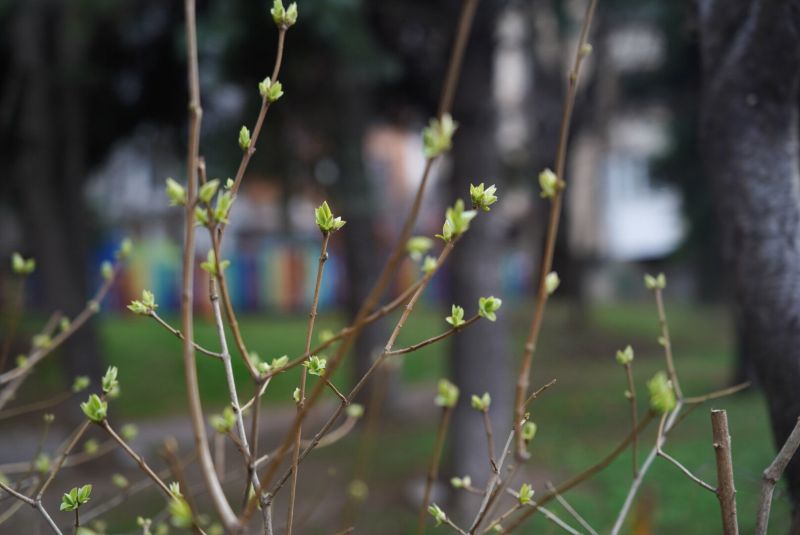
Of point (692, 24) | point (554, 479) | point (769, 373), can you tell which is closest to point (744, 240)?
point (769, 373)

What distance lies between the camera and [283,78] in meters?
7.04

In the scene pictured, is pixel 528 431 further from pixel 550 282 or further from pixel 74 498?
pixel 74 498

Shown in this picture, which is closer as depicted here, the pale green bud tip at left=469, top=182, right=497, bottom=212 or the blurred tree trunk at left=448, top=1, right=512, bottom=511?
the pale green bud tip at left=469, top=182, right=497, bottom=212

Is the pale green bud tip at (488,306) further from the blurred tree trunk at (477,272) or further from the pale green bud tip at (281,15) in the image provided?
the blurred tree trunk at (477,272)

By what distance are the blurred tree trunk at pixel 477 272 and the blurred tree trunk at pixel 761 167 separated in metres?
3.74

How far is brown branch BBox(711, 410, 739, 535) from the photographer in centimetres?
132

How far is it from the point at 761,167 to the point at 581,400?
802 cm

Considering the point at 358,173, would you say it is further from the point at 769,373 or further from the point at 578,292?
the point at 578,292

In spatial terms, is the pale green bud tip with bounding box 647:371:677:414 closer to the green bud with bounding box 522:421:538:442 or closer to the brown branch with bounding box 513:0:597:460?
the brown branch with bounding box 513:0:597:460

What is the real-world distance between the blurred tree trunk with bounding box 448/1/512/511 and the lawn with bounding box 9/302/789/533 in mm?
426

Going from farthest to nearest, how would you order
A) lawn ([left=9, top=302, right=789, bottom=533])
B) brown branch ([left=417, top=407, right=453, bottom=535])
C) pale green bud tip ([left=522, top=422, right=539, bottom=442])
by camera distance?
lawn ([left=9, top=302, right=789, bottom=533]), pale green bud tip ([left=522, top=422, right=539, bottom=442]), brown branch ([left=417, top=407, right=453, bottom=535])

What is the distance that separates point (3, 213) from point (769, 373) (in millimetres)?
11168

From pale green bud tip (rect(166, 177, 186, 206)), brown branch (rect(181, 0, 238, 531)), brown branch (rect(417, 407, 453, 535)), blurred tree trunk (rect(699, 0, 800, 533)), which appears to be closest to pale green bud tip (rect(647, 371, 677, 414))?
brown branch (rect(417, 407, 453, 535))

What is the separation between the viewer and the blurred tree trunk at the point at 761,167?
1993 mm
